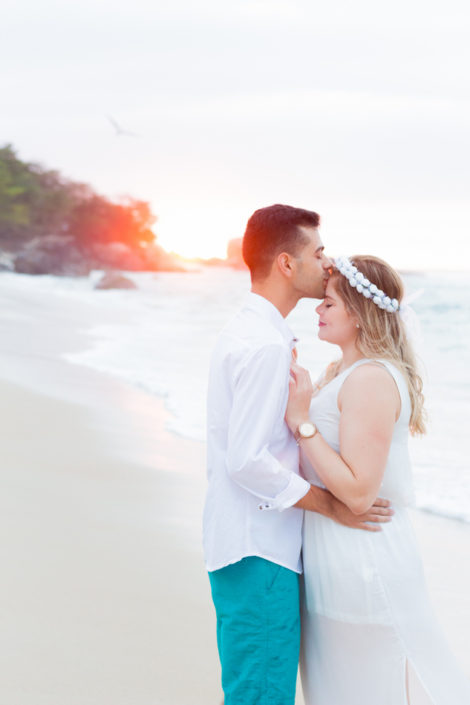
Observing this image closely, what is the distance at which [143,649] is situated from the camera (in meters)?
3.51

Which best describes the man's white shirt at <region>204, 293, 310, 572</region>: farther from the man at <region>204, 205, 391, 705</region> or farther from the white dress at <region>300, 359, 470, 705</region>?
the white dress at <region>300, 359, 470, 705</region>

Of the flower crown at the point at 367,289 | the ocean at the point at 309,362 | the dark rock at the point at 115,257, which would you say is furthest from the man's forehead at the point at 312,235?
the dark rock at the point at 115,257

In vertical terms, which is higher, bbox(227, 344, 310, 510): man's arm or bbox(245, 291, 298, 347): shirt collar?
bbox(245, 291, 298, 347): shirt collar

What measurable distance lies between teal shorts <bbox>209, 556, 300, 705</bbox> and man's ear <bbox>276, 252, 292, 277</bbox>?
34.6 inches

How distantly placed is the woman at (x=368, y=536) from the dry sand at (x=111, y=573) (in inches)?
37.7

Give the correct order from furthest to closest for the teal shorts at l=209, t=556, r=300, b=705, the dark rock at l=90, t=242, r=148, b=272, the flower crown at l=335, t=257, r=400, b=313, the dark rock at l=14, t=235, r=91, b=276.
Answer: the dark rock at l=90, t=242, r=148, b=272
the dark rock at l=14, t=235, r=91, b=276
the flower crown at l=335, t=257, r=400, b=313
the teal shorts at l=209, t=556, r=300, b=705

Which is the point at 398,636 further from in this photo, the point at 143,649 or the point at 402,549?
the point at 143,649

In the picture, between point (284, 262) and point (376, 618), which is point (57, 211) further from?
point (376, 618)

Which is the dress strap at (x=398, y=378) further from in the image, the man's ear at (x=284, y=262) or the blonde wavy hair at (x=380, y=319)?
the man's ear at (x=284, y=262)

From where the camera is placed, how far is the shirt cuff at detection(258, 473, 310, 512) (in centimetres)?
236

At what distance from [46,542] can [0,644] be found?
1.10 metres

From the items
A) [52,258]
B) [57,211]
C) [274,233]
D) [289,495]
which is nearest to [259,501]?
[289,495]

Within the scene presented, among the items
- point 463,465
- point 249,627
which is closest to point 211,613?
point 249,627

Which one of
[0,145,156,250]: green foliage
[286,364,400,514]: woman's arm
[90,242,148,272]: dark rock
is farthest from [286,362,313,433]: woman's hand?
[90,242,148,272]: dark rock
